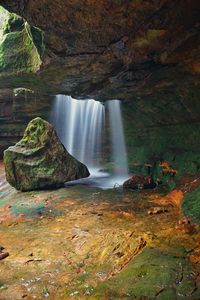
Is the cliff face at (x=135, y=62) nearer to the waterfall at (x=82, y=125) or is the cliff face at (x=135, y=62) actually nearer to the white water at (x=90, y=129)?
the white water at (x=90, y=129)

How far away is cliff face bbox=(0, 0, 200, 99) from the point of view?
21.5ft

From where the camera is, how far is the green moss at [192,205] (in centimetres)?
782

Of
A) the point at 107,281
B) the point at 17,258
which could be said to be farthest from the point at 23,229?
the point at 107,281

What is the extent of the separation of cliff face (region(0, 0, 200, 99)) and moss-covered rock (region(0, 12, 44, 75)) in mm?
690

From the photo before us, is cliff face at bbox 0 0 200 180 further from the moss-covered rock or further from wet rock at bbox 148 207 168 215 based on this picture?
wet rock at bbox 148 207 168 215

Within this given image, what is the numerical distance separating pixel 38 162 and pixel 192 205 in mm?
7395

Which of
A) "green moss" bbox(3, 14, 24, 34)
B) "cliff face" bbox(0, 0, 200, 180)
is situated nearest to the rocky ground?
"cliff face" bbox(0, 0, 200, 180)

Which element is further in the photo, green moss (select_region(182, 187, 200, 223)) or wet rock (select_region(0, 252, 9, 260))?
green moss (select_region(182, 187, 200, 223))

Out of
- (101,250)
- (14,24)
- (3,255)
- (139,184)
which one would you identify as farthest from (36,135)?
(101,250)

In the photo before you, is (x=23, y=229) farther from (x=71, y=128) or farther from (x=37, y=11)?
(x=71, y=128)

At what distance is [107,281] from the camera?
5.07 m

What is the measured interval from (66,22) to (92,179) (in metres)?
9.57

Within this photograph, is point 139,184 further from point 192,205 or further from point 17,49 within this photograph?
point 17,49

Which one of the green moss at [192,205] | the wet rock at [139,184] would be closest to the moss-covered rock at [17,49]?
the wet rock at [139,184]
